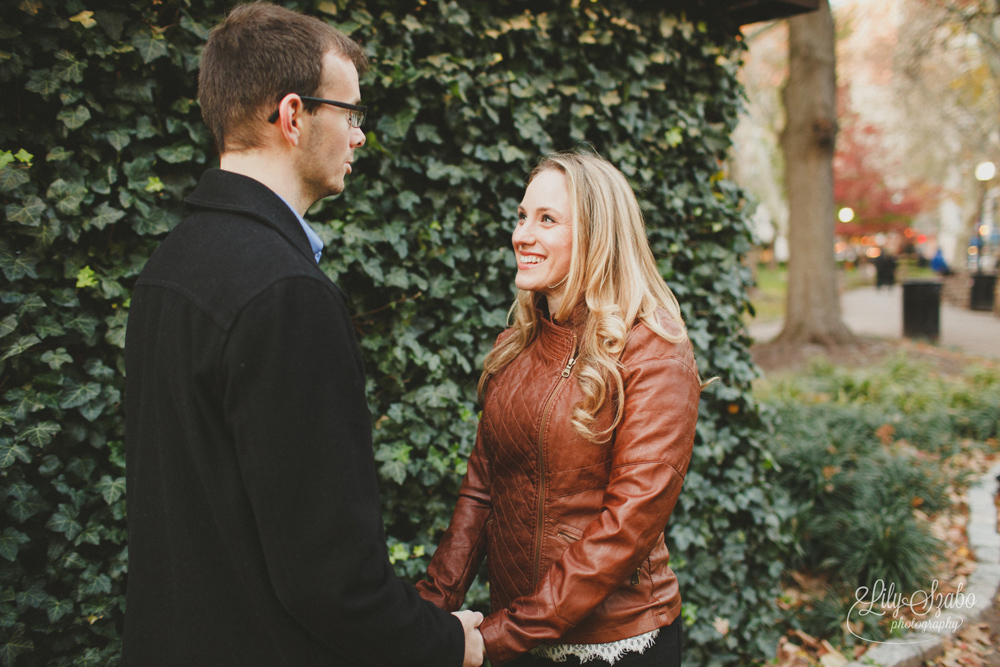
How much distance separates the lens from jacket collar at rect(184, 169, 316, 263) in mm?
1260

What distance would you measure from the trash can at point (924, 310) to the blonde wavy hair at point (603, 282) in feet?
42.6

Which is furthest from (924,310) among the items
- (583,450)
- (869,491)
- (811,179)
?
(583,450)

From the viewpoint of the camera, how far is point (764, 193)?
26109 millimetres

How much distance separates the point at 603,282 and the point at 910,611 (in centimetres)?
346

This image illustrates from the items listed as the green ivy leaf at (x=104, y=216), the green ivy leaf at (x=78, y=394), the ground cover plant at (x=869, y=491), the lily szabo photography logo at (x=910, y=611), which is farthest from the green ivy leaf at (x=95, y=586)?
the lily szabo photography logo at (x=910, y=611)

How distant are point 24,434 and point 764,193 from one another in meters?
28.3

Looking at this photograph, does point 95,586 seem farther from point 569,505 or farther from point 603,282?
point 603,282

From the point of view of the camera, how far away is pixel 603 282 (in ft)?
6.24

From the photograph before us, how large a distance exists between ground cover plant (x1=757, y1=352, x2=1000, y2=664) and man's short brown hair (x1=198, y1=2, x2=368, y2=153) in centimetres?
357

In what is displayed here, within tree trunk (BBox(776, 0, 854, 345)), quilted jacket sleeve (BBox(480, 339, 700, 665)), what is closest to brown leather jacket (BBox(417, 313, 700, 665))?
quilted jacket sleeve (BBox(480, 339, 700, 665))

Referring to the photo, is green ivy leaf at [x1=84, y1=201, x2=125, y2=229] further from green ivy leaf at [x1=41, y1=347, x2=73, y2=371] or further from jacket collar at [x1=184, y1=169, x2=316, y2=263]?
jacket collar at [x1=184, y1=169, x2=316, y2=263]

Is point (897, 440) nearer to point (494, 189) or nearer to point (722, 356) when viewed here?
point (722, 356)

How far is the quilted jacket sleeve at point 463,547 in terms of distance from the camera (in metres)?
1.96

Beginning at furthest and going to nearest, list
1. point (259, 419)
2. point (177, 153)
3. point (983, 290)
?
point (983, 290), point (177, 153), point (259, 419)
